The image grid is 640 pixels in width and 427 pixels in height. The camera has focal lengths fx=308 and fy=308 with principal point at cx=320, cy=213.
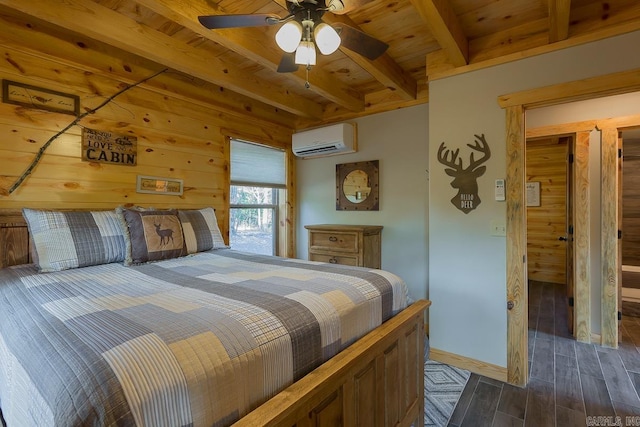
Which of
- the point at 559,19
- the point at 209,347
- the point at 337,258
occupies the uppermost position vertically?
the point at 559,19

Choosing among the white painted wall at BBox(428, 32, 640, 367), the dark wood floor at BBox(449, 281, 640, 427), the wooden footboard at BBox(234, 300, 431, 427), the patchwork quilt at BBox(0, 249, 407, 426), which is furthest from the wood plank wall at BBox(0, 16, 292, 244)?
the dark wood floor at BBox(449, 281, 640, 427)

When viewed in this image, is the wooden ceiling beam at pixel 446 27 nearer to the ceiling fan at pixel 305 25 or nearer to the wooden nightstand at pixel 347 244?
the ceiling fan at pixel 305 25

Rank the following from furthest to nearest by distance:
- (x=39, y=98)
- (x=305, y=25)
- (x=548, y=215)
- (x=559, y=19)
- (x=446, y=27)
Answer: (x=548, y=215), (x=39, y=98), (x=446, y=27), (x=559, y=19), (x=305, y=25)

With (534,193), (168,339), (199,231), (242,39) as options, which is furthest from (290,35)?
(534,193)

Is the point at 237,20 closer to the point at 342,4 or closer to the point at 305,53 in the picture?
the point at 305,53

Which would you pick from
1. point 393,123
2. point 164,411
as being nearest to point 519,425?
point 164,411

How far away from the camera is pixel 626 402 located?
1927mm

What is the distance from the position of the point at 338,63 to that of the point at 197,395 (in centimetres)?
275

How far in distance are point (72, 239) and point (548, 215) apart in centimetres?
627

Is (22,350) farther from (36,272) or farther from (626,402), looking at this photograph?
(626,402)

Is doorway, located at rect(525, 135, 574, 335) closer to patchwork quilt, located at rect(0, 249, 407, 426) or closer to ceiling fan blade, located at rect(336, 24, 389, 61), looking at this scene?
ceiling fan blade, located at rect(336, 24, 389, 61)

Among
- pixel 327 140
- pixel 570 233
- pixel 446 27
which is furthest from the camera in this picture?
pixel 327 140

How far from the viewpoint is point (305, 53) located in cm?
167

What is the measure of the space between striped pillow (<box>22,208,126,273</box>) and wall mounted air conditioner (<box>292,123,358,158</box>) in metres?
2.23
